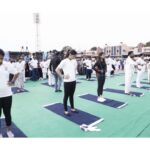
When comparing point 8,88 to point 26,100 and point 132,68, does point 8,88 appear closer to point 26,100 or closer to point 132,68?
point 26,100

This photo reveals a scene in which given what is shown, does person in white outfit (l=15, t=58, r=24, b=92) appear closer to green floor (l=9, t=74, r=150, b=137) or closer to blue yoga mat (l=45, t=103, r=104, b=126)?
green floor (l=9, t=74, r=150, b=137)

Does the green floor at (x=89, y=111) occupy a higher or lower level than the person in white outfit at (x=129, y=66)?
lower

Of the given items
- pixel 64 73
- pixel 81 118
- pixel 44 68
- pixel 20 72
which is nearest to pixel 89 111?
pixel 81 118

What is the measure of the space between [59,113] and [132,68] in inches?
139

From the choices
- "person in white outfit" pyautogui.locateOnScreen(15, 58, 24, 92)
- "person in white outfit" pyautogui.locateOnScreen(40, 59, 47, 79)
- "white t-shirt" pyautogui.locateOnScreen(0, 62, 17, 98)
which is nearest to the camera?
"white t-shirt" pyautogui.locateOnScreen(0, 62, 17, 98)

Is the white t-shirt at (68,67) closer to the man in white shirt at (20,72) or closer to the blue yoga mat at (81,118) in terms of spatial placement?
the blue yoga mat at (81,118)

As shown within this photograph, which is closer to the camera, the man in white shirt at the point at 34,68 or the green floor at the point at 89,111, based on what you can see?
the green floor at the point at 89,111

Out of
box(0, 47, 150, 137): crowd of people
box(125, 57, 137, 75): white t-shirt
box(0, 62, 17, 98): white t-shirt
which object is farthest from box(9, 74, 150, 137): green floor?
box(125, 57, 137, 75): white t-shirt

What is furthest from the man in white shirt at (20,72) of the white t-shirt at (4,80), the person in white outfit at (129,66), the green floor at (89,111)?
the white t-shirt at (4,80)

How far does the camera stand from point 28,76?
1288 centimetres

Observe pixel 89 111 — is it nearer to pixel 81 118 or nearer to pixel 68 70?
pixel 81 118

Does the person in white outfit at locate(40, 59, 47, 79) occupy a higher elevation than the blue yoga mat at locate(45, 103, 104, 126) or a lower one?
higher

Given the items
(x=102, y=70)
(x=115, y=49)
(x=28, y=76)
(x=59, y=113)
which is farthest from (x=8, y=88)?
(x=115, y=49)

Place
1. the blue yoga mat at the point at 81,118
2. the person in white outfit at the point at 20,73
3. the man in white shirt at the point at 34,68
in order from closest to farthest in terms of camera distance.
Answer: the blue yoga mat at the point at 81,118 → the person in white outfit at the point at 20,73 → the man in white shirt at the point at 34,68
